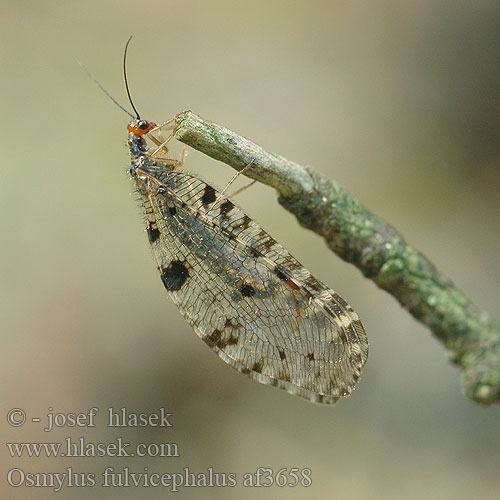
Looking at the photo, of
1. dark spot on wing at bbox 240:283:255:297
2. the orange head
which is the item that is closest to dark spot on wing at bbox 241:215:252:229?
dark spot on wing at bbox 240:283:255:297

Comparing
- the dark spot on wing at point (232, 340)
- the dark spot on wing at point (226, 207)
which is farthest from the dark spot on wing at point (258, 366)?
the dark spot on wing at point (226, 207)

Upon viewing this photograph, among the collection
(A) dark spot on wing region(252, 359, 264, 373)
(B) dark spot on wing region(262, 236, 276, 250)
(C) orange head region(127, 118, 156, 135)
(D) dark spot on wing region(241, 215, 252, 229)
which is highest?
(C) orange head region(127, 118, 156, 135)

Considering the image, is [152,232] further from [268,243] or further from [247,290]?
[268,243]

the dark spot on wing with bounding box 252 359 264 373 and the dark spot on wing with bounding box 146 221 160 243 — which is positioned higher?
the dark spot on wing with bounding box 146 221 160 243

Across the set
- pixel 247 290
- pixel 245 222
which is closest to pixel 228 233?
pixel 245 222

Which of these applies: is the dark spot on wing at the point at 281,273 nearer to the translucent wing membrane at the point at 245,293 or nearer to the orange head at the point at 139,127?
the translucent wing membrane at the point at 245,293

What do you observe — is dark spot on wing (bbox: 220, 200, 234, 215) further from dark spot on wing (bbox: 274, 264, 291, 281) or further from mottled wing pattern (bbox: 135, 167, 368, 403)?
dark spot on wing (bbox: 274, 264, 291, 281)
